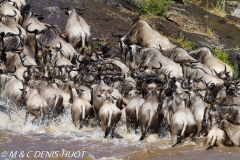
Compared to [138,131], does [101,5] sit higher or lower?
higher

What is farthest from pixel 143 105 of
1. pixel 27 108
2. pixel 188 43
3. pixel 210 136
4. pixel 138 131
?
pixel 188 43

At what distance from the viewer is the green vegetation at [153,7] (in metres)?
21.3

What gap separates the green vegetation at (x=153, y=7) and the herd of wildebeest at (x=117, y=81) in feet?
10.5

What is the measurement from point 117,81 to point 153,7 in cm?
772

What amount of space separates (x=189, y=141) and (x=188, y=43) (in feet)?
26.8

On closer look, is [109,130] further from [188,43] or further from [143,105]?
[188,43]

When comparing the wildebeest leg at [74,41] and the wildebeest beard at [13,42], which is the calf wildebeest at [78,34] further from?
the wildebeest beard at [13,42]

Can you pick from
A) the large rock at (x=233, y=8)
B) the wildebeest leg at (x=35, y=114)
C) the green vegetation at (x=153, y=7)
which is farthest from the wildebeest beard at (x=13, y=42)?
the large rock at (x=233, y=8)

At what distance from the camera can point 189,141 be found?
38.9 ft

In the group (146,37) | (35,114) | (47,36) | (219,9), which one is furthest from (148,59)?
(219,9)

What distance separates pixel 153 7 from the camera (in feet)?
70.7

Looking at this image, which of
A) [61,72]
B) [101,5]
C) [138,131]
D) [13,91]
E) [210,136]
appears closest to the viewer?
[210,136]

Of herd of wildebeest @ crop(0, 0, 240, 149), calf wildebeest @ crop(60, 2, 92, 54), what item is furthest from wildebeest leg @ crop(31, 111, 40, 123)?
calf wildebeest @ crop(60, 2, 92, 54)

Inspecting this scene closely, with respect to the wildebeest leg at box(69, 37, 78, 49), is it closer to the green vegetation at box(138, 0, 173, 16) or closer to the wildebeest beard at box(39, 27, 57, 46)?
the wildebeest beard at box(39, 27, 57, 46)
